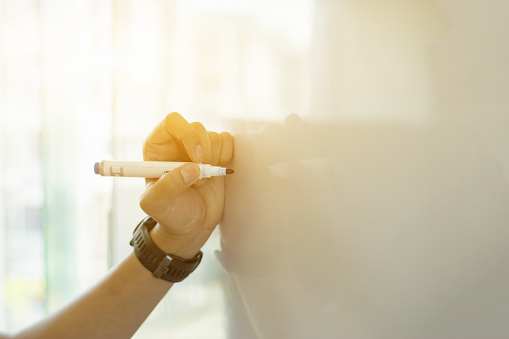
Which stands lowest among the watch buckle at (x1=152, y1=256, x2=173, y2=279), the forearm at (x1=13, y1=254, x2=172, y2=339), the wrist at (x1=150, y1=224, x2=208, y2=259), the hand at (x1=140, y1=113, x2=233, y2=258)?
the forearm at (x1=13, y1=254, x2=172, y2=339)

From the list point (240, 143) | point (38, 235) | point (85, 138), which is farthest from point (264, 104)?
point (38, 235)

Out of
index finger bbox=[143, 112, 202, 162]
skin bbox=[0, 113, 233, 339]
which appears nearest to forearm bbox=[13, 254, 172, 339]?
skin bbox=[0, 113, 233, 339]

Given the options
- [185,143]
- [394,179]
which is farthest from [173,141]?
[394,179]

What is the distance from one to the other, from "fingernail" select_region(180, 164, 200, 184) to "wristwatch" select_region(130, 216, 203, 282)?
0.50 ft

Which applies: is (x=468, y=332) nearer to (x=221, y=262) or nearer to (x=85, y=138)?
(x=221, y=262)

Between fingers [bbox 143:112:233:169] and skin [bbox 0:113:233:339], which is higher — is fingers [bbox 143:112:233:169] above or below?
above

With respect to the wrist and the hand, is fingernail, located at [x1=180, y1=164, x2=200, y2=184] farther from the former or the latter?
the wrist

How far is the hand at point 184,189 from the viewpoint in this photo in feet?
1.58

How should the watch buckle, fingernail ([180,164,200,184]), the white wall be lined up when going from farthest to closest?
1. the watch buckle
2. fingernail ([180,164,200,184])
3. the white wall

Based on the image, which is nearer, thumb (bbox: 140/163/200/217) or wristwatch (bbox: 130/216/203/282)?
thumb (bbox: 140/163/200/217)

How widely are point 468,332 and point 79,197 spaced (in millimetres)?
912

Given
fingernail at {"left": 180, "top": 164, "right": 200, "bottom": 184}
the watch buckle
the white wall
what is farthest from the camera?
the watch buckle

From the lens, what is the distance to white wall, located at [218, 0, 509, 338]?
0.87 ft

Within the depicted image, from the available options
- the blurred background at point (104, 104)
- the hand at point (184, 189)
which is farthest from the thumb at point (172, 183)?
the blurred background at point (104, 104)
